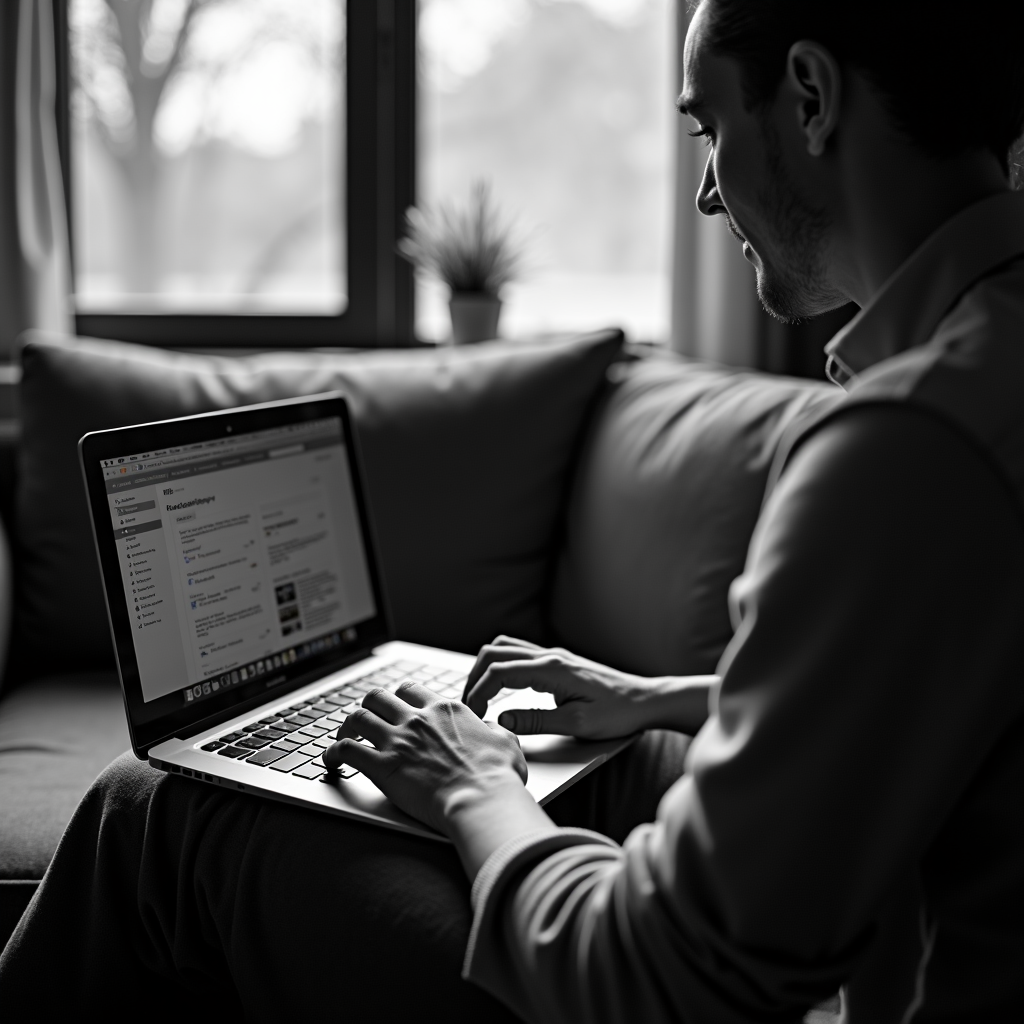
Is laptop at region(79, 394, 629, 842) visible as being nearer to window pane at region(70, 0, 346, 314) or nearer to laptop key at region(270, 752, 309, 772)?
laptop key at region(270, 752, 309, 772)

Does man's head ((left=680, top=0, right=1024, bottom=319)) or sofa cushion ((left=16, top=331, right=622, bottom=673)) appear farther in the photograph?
sofa cushion ((left=16, top=331, right=622, bottom=673))

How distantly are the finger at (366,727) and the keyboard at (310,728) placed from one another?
0.12 ft

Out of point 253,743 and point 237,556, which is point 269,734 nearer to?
point 253,743

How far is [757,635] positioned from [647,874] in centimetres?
16

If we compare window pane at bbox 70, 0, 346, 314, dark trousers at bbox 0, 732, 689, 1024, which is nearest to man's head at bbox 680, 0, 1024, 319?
dark trousers at bbox 0, 732, 689, 1024

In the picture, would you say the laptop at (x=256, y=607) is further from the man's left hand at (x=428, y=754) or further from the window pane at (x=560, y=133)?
the window pane at (x=560, y=133)

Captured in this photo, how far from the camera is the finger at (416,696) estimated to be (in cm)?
92

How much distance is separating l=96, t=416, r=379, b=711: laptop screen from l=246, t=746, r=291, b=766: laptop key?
0.12 m

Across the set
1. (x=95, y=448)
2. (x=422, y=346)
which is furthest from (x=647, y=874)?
(x=422, y=346)

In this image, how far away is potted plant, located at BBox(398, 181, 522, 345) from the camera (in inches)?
85.9

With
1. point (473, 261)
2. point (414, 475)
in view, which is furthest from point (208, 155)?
point (414, 475)

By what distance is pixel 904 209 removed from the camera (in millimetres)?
674

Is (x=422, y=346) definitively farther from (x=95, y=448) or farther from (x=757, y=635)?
(x=757, y=635)

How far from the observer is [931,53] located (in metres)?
0.65
